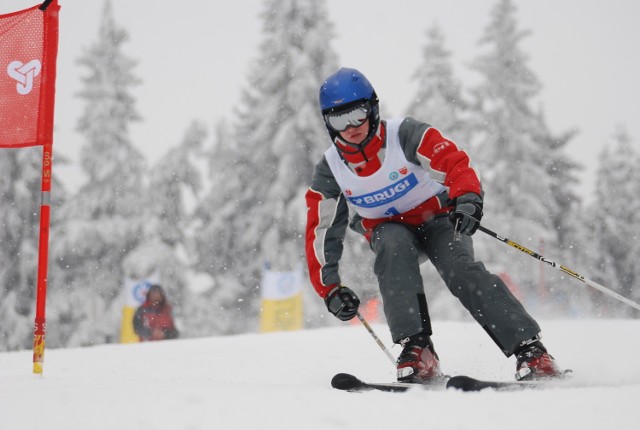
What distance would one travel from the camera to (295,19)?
1875 centimetres

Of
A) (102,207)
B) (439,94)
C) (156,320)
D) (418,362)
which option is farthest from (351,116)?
(439,94)

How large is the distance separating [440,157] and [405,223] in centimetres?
55

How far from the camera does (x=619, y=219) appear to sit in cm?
2892

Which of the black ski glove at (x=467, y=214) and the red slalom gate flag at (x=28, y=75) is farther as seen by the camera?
the red slalom gate flag at (x=28, y=75)

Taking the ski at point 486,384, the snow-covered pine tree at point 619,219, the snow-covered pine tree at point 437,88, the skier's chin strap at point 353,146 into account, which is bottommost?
the ski at point 486,384

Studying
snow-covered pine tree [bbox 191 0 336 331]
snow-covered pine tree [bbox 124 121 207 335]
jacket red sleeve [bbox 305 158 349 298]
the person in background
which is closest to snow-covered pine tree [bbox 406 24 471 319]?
snow-covered pine tree [bbox 191 0 336 331]

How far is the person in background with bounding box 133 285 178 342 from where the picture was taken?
10320mm

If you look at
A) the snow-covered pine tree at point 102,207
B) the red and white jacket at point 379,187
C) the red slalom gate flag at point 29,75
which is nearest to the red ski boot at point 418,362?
the red and white jacket at point 379,187

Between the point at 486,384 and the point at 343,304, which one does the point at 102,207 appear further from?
the point at 486,384

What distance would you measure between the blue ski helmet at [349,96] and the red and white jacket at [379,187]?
70mm

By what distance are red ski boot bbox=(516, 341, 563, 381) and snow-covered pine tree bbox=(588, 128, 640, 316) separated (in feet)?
87.5

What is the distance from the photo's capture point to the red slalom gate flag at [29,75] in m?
3.95

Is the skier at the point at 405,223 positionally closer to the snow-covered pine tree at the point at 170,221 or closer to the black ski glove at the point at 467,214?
the black ski glove at the point at 467,214

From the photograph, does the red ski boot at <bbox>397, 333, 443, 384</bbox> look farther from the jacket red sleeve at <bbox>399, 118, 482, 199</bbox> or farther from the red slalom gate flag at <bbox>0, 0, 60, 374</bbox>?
the red slalom gate flag at <bbox>0, 0, 60, 374</bbox>
